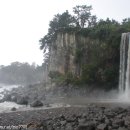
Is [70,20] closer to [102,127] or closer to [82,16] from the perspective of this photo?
[82,16]

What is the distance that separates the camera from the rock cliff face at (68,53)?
64.5 meters

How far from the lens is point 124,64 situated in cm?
5484

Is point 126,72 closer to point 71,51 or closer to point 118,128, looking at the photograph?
point 71,51

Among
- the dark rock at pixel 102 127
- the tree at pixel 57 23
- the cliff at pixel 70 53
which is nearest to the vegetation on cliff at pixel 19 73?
the tree at pixel 57 23

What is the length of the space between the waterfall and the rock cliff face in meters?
9.38

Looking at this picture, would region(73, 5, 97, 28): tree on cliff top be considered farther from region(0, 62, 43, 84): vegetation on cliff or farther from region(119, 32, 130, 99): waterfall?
region(0, 62, 43, 84): vegetation on cliff

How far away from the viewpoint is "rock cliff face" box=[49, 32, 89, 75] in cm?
6450

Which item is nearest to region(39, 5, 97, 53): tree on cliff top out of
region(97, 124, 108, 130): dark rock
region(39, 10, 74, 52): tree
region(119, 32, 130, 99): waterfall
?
region(39, 10, 74, 52): tree

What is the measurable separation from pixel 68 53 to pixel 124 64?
16.3m

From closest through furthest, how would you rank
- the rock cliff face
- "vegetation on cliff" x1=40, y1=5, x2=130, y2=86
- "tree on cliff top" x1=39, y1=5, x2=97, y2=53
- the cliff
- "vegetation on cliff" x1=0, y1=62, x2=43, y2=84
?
"vegetation on cliff" x1=40, y1=5, x2=130, y2=86
the cliff
the rock cliff face
"tree on cliff top" x1=39, y1=5, x2=97, y2=53
"vegetation on cliff" x1=0, y1=62, x2=43, y2=84

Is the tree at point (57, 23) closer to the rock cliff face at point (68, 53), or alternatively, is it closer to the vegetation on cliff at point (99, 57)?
the rock cliff face at point (68, 53)

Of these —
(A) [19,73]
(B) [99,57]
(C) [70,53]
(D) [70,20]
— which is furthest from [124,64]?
(A) [19,73]

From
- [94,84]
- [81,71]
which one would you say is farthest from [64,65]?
[94,84]

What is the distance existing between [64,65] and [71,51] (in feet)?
11.1
